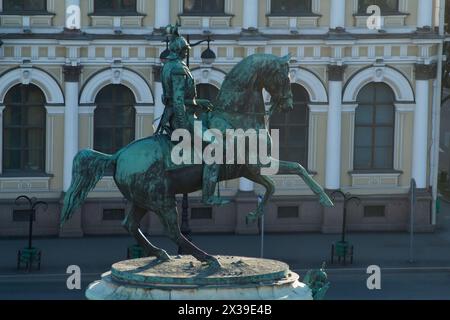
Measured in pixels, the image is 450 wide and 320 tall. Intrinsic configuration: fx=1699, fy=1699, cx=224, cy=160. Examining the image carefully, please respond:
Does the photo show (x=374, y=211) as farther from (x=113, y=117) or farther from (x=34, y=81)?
(x=34, y=81)

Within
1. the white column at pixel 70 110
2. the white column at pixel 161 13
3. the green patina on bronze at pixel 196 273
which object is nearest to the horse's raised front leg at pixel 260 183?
the green patina on bronze at pixel 196 273

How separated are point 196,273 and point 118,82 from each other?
26.9 metres

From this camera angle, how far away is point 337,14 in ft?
166

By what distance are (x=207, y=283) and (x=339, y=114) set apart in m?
28.4

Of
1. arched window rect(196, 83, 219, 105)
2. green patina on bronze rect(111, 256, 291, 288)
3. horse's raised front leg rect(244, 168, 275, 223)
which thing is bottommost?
green patina on bronze rect(111, 256, 291, 288)

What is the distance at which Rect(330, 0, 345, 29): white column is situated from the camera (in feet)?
166

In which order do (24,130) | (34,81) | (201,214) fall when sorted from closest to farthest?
(34,81) < (24,130) < (201,214)

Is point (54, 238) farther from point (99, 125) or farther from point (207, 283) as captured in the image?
point (207, 283)

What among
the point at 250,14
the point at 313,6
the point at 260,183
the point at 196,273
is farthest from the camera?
the point at 313,6

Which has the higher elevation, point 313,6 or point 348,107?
point 313,6

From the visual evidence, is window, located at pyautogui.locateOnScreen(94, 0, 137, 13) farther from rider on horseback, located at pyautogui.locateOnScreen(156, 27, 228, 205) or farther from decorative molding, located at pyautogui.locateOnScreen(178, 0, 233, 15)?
rider on horseback, located at pyautogui.locateOnScreen(156, 27, 228, 205)

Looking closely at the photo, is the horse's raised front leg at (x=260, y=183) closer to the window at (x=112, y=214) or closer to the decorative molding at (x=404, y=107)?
the window at (x=112, y=214)

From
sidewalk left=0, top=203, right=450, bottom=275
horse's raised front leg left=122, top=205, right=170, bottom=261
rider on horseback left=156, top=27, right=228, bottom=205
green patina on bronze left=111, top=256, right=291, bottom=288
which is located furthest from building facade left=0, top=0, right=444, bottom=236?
green patina on bronze left=111, top=256, right=291, bottom=288

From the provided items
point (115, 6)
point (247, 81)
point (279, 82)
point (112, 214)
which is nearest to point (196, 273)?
point (247, 81)
